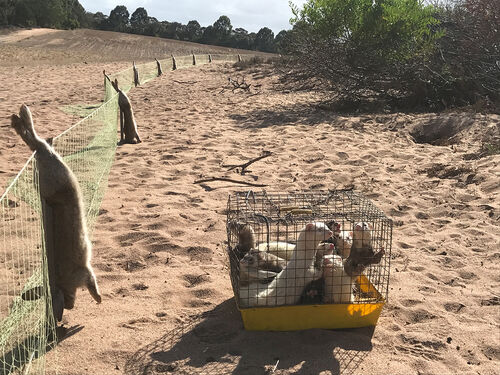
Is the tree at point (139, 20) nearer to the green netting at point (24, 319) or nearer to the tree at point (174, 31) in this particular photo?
the tree at point (174, 31)

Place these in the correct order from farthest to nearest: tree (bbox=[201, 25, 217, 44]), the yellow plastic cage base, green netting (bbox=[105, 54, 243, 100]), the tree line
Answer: tree (bbox=[201, 25, 217, 44]) < the tree line < green netting (bbox=[105, 54, 243, 100]) < the yellow plastic cage base

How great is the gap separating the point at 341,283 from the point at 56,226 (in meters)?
1.94

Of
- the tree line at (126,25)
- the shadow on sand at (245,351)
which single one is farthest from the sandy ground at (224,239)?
the tree line at (126,25)

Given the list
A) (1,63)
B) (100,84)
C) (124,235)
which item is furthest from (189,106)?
(1,63)

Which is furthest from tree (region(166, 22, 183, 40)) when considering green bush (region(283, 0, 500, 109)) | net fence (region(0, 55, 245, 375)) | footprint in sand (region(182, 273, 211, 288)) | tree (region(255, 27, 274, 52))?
footprint in sand (region(182, 273, 211, 288))

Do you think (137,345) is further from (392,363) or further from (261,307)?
(392,363)

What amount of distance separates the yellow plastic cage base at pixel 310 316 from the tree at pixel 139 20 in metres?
64.8

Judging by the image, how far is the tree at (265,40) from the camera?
5825cm

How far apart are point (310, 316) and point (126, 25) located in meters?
71.4

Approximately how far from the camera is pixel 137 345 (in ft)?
10.9

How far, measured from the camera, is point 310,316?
3449mm

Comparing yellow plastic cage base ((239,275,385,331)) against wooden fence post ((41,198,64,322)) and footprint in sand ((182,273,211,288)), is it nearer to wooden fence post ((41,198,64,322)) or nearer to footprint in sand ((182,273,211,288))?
footprint in sand ((182,273,211,288))

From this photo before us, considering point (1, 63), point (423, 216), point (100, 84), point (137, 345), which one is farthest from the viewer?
point (1, 63)

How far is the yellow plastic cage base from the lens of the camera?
11.1 ft
